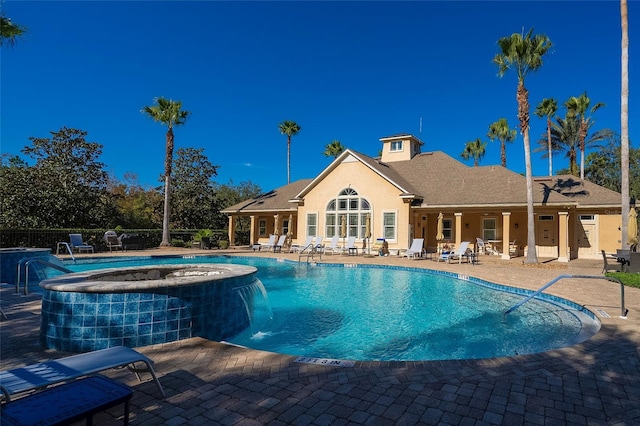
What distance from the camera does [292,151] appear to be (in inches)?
1692

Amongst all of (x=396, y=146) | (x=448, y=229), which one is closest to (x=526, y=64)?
(x=448, y=229)

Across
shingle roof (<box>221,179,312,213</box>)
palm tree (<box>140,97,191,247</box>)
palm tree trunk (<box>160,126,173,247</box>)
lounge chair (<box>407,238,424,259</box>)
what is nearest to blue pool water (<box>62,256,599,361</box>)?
lounge chair (<box>407,238,424,259</box>)

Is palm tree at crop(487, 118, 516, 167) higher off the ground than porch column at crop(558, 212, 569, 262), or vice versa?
palm tree at crop(487, 118, 516, 167)

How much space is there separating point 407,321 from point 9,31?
16.2m

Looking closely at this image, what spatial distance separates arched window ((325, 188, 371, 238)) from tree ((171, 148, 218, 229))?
15.2 metres

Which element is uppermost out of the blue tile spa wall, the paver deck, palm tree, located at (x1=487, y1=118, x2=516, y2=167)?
palm tree, located at (x1=487, y1=118, x2=516, y2=167)

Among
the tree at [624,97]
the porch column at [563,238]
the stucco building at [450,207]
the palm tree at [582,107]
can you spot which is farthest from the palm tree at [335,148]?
the tree at [624,97]

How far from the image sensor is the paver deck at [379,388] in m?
3.12

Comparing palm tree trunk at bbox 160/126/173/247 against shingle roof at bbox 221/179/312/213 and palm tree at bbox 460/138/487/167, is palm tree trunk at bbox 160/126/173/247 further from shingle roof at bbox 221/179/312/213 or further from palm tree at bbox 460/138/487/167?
palm tree at bbox 460/138/487/167

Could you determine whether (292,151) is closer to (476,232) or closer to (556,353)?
(476,232)

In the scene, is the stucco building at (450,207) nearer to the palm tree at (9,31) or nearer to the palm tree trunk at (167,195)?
the palm tree trunk at (167,195)

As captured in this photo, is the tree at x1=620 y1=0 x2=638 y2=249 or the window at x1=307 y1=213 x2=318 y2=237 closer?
the tree at x1=620 y1=0 x2=638 y2=249

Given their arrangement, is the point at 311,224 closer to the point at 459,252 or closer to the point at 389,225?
the point at 389,225

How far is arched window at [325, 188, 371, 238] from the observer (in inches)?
918
